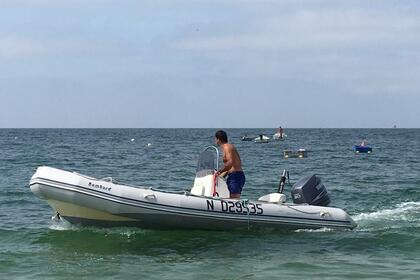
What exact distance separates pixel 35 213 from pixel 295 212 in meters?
5.89

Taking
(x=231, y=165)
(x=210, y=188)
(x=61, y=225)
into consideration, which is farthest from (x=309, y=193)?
(x=61, y=225)

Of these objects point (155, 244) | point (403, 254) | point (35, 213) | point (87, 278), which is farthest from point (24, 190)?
point (403, 254)

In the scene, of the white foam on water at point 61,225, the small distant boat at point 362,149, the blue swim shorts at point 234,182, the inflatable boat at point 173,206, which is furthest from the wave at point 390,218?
the small distant boat at point 362,149

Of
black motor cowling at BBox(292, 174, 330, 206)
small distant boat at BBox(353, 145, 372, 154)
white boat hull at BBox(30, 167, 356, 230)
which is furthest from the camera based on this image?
small distant boat at BBox(353, 145, 372, 154)

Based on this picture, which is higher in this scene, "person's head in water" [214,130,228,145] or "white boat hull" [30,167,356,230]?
"person's head in water" [214,130,228,145]

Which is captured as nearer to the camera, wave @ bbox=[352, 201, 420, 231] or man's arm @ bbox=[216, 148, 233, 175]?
man's arm @ bbox=[216, 148, 233, 175]

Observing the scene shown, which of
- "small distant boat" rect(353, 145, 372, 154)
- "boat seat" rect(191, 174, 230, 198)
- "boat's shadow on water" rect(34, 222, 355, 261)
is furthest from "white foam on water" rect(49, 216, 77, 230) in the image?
"small distant boat" rect(353, 145, 372, 154)

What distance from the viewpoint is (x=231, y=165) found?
37.0ft

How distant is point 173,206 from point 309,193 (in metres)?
2.73

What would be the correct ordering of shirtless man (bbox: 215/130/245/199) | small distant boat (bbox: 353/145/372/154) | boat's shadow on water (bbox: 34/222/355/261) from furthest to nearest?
small distant boat (bbox: 353/145/372/154) < shirtless man (bbox: 215/130/245/199) < boat's shadow on water (bbox: 34/222/355/261)

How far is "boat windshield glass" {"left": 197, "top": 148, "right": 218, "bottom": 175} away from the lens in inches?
451

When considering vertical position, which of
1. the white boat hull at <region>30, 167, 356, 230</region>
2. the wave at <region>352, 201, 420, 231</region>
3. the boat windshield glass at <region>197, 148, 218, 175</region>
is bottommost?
the wave at <region>352, 201, 420, 231</region>

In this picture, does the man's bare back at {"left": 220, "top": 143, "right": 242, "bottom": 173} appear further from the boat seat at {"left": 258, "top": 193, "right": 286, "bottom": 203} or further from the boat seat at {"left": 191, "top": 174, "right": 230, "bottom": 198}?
the boat seat at {"left": 258, "top": 193, "right": 286, "bottom": 203}

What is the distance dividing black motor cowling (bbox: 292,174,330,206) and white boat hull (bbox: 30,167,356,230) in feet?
1.69
